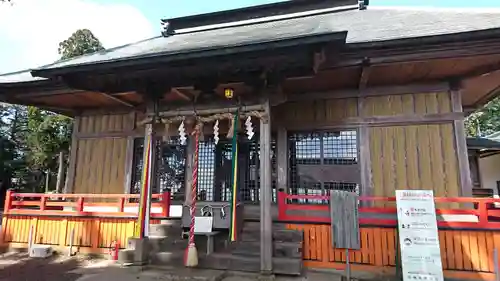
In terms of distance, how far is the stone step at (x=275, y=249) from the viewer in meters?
4.92

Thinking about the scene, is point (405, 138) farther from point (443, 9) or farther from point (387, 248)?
point (443, 9)

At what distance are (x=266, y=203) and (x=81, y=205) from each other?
4.59 meters

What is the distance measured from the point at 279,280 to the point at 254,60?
348 cm

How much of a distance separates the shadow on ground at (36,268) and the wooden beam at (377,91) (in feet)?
18.2

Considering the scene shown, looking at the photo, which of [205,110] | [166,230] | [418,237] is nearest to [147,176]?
[166,230]

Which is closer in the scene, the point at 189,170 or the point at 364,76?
the point at 364,76

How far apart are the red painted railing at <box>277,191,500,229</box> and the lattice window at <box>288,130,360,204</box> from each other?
72 cm

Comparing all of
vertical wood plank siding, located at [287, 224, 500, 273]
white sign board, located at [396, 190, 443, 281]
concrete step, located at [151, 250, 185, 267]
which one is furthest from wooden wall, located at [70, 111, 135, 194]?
white sign board, located at [396, 190, 443, 281]

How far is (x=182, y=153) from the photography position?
24.3ft

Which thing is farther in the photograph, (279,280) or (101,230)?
(101,230)

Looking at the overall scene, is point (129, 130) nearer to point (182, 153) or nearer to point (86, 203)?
point (182, 153)

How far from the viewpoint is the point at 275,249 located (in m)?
4.98

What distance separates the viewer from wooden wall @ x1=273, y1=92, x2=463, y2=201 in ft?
18.5

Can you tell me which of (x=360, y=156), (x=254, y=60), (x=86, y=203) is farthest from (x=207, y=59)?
(x=86, y=203)
